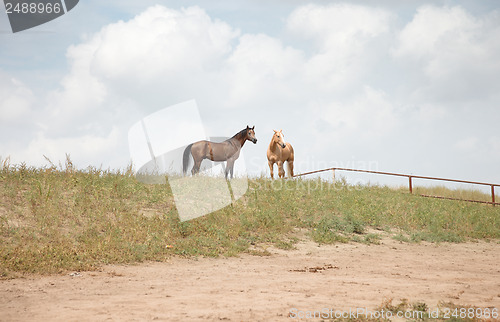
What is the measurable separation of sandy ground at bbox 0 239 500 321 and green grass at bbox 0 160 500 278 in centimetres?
73

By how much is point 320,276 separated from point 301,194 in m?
7.68

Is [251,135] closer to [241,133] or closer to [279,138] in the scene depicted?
[241,133]

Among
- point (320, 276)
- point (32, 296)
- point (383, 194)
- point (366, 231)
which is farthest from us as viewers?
point (383, 194)

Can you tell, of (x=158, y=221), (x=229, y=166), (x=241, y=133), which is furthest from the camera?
(x=241, y=133)

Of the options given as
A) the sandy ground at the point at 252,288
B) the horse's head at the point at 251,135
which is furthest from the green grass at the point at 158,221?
the horse's head at the point at 251,135

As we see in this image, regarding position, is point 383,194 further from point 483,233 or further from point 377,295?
point 377,295

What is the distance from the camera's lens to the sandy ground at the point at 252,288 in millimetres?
6602

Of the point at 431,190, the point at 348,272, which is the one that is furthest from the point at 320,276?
the point at 431,190

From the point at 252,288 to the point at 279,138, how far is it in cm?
1281

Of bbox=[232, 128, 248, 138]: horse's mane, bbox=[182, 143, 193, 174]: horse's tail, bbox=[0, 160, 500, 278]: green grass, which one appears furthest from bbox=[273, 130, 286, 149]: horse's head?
bbox=[182, 143, 193, 174]: horse's tail

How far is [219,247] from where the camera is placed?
1205 cm

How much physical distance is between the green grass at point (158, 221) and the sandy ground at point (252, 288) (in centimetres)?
73

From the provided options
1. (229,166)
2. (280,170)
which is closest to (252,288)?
(229,166)

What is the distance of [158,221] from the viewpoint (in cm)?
1277
